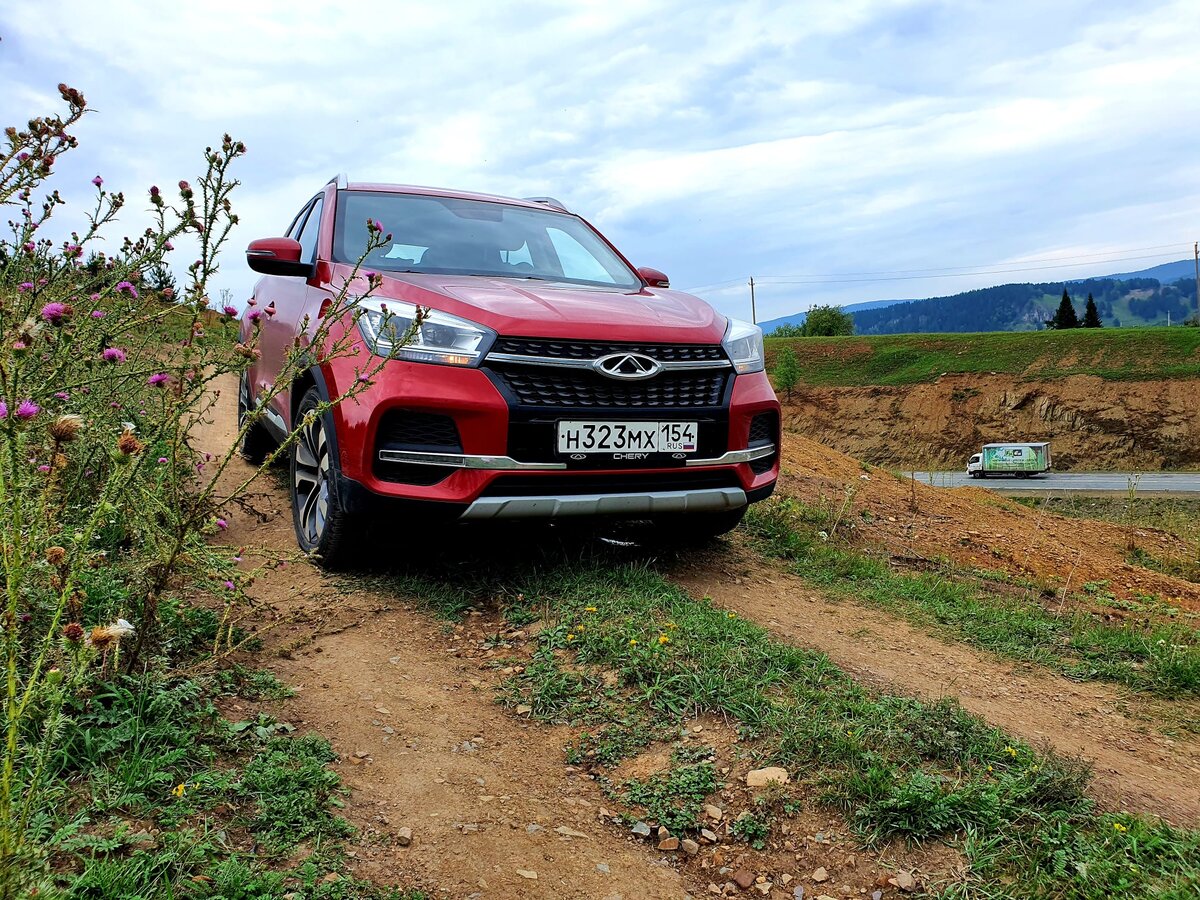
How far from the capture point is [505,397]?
3311 mm

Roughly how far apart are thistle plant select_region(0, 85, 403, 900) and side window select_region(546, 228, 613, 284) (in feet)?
4.66

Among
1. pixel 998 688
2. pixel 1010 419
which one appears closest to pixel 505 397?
pixel 998 688

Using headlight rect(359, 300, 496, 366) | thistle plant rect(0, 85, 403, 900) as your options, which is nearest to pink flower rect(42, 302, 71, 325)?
thistle plant rect(0, 85, 403, 900)

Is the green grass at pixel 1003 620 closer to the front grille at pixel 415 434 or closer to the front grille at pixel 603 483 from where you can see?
the front grille at pixel 603 483

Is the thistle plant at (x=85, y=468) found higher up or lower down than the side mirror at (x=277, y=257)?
lower down

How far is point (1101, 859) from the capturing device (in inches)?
74.7

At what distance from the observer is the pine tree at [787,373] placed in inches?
1842

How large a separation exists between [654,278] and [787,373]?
43.2 m

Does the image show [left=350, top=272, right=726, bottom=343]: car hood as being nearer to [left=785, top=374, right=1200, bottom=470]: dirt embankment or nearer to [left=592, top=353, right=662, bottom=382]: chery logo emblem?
[left=592, top=353, right=662, bottom=382]: chery logo emblem

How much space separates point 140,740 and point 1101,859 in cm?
234

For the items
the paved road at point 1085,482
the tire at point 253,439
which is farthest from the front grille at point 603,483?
the paved road at point 1085,482

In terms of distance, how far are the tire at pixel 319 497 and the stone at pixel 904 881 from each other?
239 cm

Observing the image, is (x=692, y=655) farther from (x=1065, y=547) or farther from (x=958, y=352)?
(x=958, y=352)

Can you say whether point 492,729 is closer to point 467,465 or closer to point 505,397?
point 467,465
